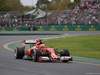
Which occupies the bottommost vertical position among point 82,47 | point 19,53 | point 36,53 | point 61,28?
point 61,28

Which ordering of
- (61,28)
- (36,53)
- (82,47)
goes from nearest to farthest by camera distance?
(36,53) → (82,47) → (61,28)

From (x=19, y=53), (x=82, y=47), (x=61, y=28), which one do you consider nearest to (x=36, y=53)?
(x=19, y=53)

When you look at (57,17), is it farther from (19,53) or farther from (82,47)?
(19,53)

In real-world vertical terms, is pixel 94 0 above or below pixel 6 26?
above

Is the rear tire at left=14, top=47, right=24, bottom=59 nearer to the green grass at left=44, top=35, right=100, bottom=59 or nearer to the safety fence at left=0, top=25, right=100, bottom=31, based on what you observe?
the green grass at left=44, top=35, right=100, bottom=59

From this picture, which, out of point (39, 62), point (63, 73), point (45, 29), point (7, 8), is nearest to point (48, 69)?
point (63, 73)

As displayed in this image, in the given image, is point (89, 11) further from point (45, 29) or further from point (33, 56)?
point (33, 56)

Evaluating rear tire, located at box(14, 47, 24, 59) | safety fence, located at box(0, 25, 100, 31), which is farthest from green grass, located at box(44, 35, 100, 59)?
safety fence, located at box(0, 25, 100, 31)

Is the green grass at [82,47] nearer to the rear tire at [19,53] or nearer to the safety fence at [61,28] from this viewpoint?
the rear tire at [19,53]

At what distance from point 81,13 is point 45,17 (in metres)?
6.37

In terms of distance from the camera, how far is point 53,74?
8680 mm

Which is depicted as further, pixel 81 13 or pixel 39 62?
pixel 81 13

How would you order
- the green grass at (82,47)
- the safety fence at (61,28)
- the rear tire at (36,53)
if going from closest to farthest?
the rear tire at (36,53) < the green grass at (82,47) < the safety fence at (61,28)

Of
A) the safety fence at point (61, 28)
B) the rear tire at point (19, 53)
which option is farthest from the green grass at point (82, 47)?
the safety fence at point (61, 28)
